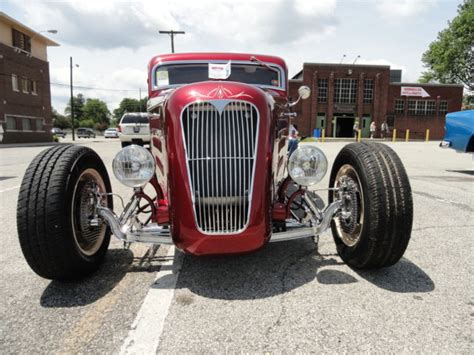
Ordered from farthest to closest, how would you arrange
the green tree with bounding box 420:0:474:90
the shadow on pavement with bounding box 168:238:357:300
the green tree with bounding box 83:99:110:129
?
the green tree with bounding box 83:99:110:129 → the green tree with bounding box 420:0:474:90 → the shadow on pavement with bounding box 168:238:357:300

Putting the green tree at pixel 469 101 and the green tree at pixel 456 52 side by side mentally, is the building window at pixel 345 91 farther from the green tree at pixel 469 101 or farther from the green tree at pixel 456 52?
the green tree at pixel 469 101

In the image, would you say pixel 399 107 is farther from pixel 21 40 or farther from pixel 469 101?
pixel 21 40

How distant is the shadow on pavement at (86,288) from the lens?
231 centimetres

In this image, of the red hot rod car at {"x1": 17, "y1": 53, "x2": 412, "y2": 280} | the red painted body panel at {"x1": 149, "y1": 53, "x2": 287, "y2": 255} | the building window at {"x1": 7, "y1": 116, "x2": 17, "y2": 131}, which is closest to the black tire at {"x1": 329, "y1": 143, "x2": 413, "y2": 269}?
the red hot rod car at {"x1": 17, "y1": 53, "x2": 412, "y2": 280}

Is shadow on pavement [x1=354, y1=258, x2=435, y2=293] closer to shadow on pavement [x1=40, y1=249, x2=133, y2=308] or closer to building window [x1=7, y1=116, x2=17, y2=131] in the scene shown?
shadow on pavement [x1=40, y1=249, x2=133, y2=308]

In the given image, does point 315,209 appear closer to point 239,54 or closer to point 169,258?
point 169,258

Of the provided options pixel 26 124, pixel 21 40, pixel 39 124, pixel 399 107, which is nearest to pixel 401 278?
pixel 26 124

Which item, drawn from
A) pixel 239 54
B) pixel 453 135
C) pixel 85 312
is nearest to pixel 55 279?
pixel 85 312

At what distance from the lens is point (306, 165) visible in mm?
2684

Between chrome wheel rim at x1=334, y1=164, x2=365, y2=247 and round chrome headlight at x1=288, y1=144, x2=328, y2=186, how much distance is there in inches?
12.2

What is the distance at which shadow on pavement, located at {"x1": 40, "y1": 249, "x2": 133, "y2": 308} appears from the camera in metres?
2.31

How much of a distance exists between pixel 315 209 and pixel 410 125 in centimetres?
3688

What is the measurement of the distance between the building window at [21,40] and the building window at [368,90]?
29.9 m

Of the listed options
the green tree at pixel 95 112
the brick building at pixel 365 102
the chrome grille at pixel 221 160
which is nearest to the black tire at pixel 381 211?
the chrome grille at pixel 221 160
